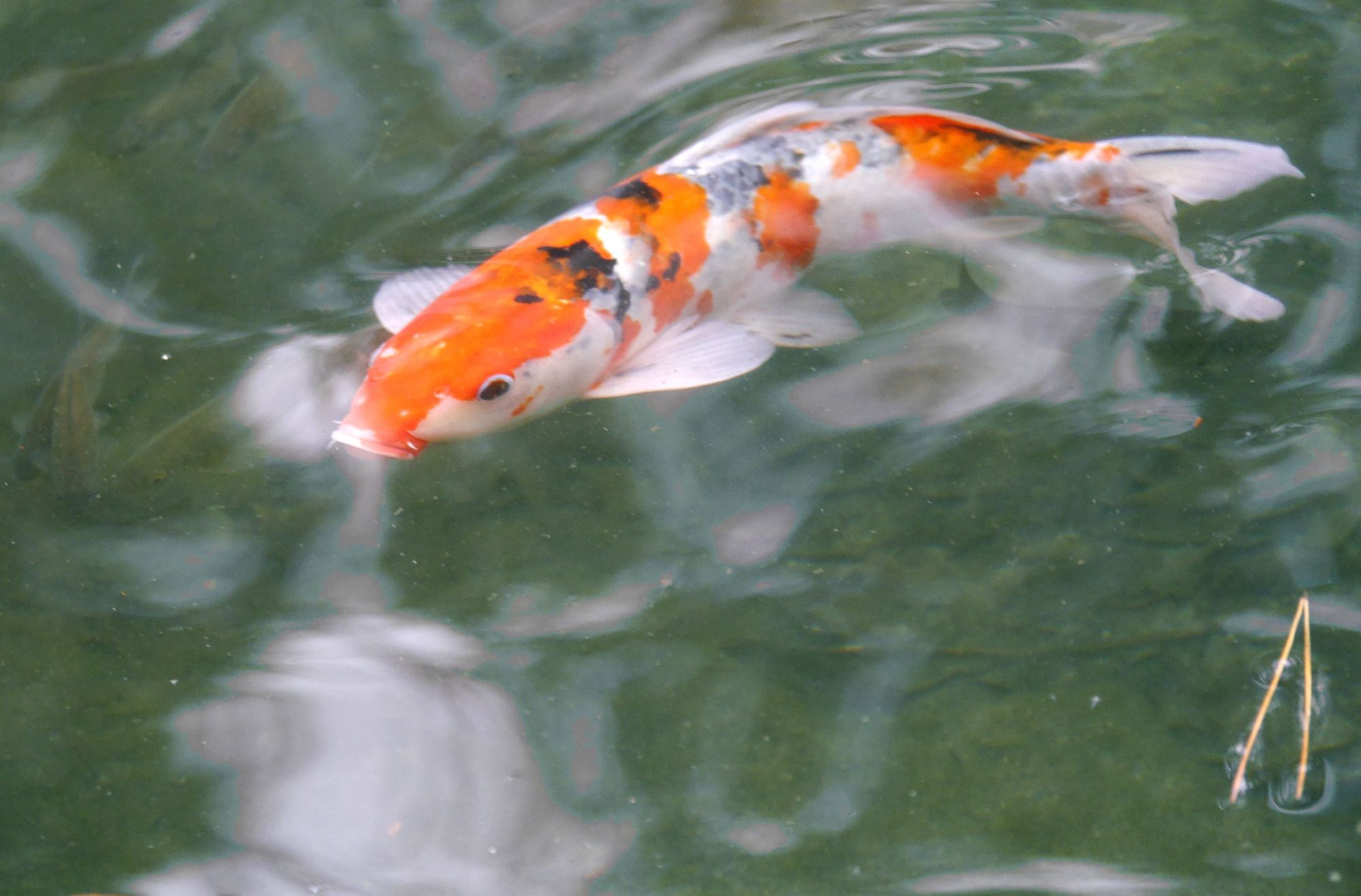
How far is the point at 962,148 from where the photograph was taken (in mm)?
2754

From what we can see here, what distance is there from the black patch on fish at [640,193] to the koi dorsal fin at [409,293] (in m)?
0.45

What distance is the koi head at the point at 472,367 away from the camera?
90.2 inches

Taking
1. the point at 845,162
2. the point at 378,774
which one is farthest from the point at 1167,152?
the point at 378,774

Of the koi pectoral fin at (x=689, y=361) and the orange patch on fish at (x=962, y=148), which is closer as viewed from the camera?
the koi pectoral fin at (x=689, y=361)

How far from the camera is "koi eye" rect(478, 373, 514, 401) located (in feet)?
7.70

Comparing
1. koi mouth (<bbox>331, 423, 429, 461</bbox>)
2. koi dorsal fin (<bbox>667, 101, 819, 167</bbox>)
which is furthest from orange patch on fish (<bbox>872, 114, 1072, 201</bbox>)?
koi mouth (<bbox>331, 423, 429, 461</bbox>)

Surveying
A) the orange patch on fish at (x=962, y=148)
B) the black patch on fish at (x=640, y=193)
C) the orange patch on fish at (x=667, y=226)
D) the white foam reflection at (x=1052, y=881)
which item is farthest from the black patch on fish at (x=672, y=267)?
the white foam reflection at (x=1052, y=881)

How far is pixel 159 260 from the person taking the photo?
9.95 feet

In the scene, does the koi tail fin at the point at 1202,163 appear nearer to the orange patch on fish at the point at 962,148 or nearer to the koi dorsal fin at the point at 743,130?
the orange patch on fish at the point at 962,148

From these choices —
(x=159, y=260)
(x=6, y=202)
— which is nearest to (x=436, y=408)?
(x=159, y=260)

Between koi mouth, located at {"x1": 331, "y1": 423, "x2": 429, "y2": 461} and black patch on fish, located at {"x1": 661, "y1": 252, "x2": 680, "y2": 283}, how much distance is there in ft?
2.37

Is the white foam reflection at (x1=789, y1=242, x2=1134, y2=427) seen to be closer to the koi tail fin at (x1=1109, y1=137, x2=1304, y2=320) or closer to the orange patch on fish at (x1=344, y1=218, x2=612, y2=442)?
the koi tail fin at (x1=1109, y1=137, x2=1304, y2=320)

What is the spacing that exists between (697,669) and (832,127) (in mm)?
1437

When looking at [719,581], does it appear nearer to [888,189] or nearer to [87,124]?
[888,189]
